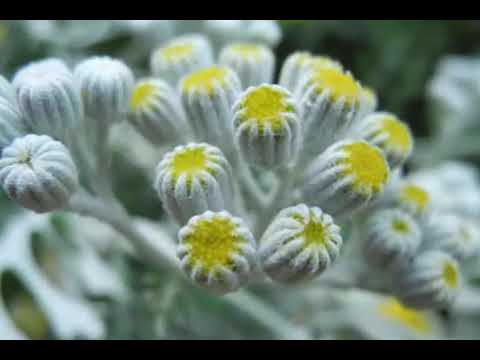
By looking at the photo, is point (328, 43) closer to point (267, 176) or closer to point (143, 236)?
point (267, 176)

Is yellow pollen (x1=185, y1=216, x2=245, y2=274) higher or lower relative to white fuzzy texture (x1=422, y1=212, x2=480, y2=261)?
lower

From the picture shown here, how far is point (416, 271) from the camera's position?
146 cm

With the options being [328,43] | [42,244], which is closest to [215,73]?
[42,244]

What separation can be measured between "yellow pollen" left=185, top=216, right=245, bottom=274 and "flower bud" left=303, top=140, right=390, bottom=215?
0.64ft

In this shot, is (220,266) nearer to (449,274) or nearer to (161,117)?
(161,117)

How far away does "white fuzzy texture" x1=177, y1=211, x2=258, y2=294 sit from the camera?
118 centimetres

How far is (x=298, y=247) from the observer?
1193mm

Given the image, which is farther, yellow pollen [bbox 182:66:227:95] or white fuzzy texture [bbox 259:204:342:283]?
yellow pollen [bbox 182:66:227:95]

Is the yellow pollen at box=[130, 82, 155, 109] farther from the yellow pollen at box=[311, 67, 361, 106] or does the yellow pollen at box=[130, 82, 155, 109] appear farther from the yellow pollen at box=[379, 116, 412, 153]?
the yellow pollen at box=[379, 116, 412, 153]

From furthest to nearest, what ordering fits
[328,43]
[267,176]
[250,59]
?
1. [328,43]
2. [267,176]
3. [250,59]

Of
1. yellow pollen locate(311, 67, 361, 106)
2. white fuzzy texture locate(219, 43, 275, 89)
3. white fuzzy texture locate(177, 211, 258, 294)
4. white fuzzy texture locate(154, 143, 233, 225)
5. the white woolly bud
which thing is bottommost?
white fuzzy texture locate(177, 211, 258, 294)

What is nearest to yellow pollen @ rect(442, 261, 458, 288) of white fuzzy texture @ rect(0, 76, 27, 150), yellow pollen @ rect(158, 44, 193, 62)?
yellow pollen @ rect(158, 44, 193, 62)

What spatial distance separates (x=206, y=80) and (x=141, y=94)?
0.52ft

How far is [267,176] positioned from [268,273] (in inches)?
21.3
